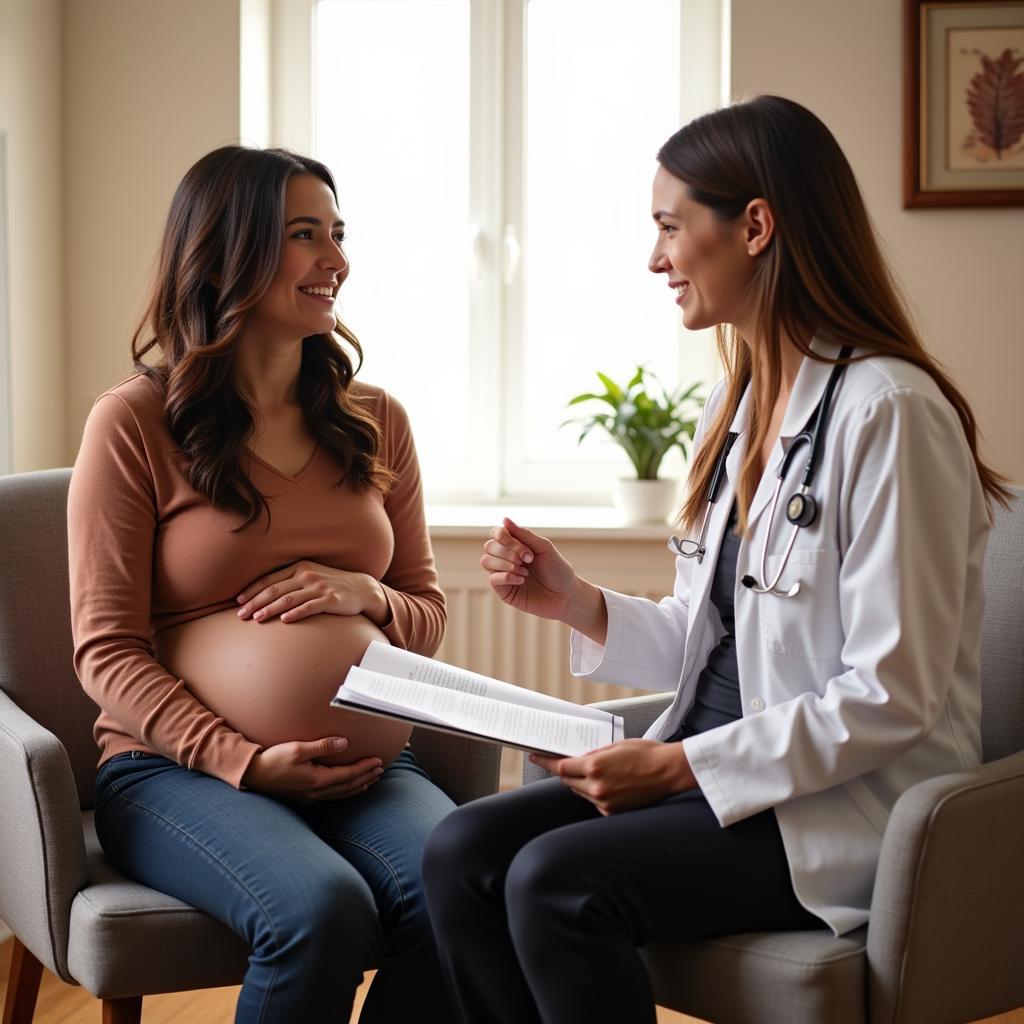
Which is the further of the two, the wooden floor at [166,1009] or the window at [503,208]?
the window at [503,208]

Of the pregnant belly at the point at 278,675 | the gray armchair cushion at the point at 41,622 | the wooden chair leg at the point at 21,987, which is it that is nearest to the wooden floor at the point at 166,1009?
the wooden chair leg at the point at 21,987

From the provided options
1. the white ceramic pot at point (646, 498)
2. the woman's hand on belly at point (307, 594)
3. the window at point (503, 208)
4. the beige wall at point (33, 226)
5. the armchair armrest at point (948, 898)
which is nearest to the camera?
the armchair armrest at point (948, 898)

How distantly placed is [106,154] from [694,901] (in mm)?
2301

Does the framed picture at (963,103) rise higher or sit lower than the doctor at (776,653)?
higher

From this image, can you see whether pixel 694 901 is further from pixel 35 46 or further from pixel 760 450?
pixel 35 46

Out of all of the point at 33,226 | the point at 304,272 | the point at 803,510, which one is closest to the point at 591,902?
the point at 803,510

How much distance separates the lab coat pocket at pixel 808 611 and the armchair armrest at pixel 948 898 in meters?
0.17

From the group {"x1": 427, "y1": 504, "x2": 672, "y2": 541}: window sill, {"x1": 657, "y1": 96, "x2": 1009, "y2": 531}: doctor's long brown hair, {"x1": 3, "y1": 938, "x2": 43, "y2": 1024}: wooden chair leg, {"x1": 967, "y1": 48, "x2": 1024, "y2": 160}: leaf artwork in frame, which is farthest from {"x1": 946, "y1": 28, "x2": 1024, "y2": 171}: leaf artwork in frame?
{"x1": 3, "y1": 938, "x2": 43, "y2": 1024}: wooden chair leg

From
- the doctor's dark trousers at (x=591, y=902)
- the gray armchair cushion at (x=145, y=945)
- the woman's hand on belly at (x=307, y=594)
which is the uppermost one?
the woman's hand on belly at (x=307, y=594)

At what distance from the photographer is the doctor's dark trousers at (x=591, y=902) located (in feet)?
3.96

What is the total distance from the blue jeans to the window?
1.68 meters

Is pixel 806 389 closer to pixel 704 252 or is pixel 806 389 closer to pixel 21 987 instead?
pixel 704 252

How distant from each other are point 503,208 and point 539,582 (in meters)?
1.70

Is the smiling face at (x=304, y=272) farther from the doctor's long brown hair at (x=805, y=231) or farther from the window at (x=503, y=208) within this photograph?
the window at (x=503, y=208)
